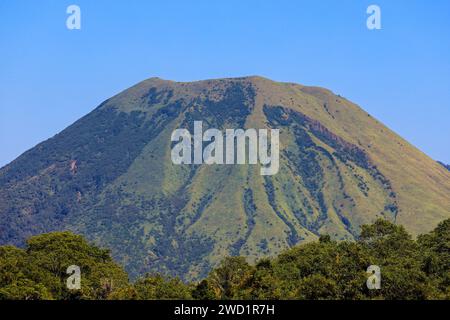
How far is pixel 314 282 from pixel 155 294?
60.7 feet

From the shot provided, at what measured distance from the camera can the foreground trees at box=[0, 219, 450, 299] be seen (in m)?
99.1

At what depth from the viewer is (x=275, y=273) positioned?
391 feet

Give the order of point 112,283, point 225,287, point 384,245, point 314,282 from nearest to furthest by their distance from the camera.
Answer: point 314,282 → point 225,287 → point 112,283 → point 384,245

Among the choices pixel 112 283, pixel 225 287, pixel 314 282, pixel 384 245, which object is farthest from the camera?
pixel 384 245

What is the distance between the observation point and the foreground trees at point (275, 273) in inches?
3903

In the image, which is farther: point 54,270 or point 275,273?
point 54,270

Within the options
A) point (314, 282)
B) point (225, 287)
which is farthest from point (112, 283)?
point (314, 282)

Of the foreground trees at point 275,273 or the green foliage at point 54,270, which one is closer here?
the foreground trees at point 275,273

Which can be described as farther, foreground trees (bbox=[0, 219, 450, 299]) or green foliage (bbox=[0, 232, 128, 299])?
green foliage (bbox=[0, 232, 128, 299])

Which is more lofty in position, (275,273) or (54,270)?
(54,270)
